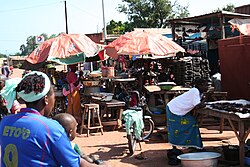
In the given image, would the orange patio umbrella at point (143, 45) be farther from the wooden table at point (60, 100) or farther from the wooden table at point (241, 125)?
the wooden table at point (241, 125)

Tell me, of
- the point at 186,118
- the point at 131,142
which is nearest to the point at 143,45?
the point at 131,142

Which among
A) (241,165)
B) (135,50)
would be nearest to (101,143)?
(135,50)

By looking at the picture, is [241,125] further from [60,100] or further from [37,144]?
[60,100]

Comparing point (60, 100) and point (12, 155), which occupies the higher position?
point (12, 155)

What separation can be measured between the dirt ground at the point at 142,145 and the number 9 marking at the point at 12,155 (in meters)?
4.41

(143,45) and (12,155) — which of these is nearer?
(12,155)

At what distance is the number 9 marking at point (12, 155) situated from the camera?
209 cm

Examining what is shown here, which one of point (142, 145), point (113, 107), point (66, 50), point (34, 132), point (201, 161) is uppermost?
point (66, 50)

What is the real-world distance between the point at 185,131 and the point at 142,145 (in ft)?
6.05

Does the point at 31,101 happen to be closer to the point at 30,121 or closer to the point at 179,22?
the point at 30,121

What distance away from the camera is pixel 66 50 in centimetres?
960

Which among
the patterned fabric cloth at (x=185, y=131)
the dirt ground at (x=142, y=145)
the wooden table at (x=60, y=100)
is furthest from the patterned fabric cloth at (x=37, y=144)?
the wooden table at (x=60, y=100)

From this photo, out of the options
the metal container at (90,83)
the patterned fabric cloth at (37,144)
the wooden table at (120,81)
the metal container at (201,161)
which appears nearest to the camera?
the patterned fabric cloth at (37,144)

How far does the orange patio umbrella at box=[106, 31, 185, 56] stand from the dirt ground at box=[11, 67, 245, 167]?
222 cm
